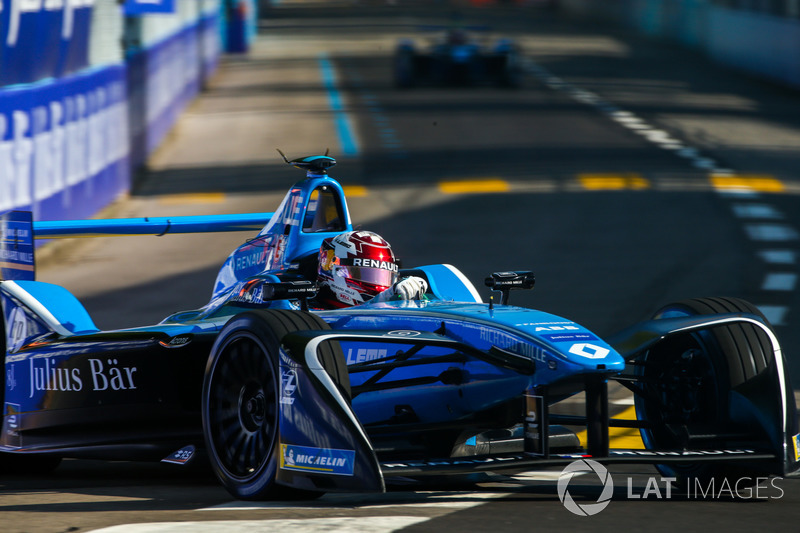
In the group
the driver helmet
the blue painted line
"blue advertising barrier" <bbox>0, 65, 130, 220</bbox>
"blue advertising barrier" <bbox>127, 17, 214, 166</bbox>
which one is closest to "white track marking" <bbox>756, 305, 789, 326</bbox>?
the driver helmet

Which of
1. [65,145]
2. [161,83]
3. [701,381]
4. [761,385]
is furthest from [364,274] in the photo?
[161,83]

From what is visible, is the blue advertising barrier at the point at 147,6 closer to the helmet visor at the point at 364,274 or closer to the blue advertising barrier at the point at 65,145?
the blue advertising barrier at the point at 65,145

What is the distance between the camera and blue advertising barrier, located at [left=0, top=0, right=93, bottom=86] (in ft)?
45.9

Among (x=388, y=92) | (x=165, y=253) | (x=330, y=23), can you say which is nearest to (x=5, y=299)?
(x=165, y=253)

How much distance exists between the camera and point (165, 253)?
17.2 meters

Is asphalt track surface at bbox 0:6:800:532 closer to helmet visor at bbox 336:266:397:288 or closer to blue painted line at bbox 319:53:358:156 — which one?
blue painted line at bbox 319:53:358:156

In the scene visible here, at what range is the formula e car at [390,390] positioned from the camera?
604 cm

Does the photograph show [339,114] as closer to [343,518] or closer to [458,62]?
[458,62]

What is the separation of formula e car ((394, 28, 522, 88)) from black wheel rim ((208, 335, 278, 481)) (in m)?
28.8

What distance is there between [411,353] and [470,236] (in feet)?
35.3

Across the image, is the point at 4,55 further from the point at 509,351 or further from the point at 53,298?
the point at 509,351

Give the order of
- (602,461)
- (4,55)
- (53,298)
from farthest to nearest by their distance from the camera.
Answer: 1. (4,55)
2. (53,298)
3. (602,461)
